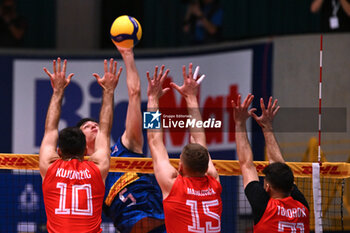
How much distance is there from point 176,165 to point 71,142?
1.79 meters

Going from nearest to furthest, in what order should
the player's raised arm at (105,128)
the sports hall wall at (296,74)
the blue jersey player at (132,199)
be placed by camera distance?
the player's raised arm at (105,128), the blue jersey player at (132,199), the sports hall wall at (296,74)

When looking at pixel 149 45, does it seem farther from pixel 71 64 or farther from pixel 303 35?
pixel 303 35

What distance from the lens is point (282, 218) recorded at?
6074 millimetres

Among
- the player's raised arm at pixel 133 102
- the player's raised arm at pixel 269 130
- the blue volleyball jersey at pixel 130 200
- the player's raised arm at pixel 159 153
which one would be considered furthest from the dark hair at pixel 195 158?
the blue volleyball jersey at pixel 130 200

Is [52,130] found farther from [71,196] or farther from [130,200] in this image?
[130,200]

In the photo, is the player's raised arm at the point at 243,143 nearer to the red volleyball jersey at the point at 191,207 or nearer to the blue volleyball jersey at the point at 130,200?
the red volleyball jersey at the point at 191,207

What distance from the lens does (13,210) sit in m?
11.2

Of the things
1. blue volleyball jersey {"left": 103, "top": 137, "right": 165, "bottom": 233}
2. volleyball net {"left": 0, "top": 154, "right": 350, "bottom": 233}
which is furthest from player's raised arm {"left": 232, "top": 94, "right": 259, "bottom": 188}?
volleyball net {"left": 0, "top": 154, "right": 350, "bottom": 233}

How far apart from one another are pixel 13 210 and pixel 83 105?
10.7ft

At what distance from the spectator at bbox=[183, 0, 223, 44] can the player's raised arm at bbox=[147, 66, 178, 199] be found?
7.61m

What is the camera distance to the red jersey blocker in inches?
239

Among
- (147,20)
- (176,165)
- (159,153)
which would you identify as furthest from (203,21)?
(159,153)

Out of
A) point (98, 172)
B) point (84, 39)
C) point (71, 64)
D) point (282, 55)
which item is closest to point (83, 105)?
point (71, 64)

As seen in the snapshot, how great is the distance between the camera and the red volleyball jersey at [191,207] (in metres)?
6.03
